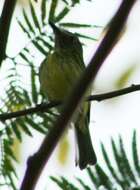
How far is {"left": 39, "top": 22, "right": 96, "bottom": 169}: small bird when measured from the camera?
234 centimetres

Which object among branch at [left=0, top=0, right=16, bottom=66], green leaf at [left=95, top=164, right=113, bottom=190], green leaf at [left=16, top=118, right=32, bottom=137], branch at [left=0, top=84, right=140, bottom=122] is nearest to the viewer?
branch at [left=0, top=0, right=16, bottom=66]

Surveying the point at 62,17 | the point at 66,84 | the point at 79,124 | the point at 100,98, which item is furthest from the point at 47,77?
the point at 100,98

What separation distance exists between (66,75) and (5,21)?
1.60m

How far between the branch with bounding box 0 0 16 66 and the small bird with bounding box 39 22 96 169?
4.39 ft

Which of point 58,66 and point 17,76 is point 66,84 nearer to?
point 58,66

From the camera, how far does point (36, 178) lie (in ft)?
1.68

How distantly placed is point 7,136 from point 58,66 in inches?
50.4

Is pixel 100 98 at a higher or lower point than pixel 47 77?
higher

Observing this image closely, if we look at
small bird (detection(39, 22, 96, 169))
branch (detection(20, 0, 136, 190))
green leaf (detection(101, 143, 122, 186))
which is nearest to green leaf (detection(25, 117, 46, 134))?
green leaf (detection(101, 143, 122, 186))

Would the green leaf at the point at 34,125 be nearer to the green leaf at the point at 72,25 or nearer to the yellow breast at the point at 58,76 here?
the green leaf at the point at 72,25

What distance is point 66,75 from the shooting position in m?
2.40

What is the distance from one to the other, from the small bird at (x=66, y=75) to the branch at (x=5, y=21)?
134cm

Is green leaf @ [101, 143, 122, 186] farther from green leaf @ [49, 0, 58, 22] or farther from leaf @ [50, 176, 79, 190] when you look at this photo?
green leaf @ [49, 0, 58, 22]

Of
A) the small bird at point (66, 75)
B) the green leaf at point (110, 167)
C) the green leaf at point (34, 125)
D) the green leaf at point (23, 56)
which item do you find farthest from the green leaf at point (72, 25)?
the small bird at point (66, 75)
